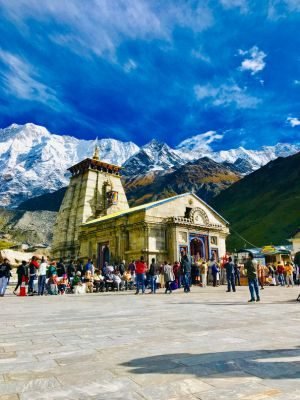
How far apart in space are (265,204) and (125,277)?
103120mm

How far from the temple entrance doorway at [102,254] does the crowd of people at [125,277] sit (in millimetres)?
8934

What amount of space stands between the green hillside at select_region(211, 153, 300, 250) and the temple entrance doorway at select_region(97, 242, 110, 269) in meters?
63.5

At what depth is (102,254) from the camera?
3569cm

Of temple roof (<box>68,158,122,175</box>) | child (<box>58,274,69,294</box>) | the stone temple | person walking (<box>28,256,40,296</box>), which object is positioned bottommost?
child (<box>58,274,69,294</box>)

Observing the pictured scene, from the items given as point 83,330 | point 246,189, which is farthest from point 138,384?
point 246,189

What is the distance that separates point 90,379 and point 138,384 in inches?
21.2

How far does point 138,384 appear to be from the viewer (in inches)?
132

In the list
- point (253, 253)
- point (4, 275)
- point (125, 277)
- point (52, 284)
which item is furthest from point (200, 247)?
point (4, 275)

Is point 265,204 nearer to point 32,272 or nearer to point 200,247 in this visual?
point 200,247

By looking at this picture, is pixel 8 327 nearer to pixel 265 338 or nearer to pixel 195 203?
pixel 265 338

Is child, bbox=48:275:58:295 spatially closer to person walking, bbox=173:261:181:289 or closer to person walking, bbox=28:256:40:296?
person walking, bbox=28:256:40:296

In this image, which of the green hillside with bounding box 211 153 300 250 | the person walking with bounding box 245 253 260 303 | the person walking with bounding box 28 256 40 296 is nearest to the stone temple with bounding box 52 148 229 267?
the person walking with bounding box 28 256 40 296

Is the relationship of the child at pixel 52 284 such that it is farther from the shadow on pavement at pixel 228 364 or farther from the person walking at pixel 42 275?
the shadow on pavement at pixel 228 364

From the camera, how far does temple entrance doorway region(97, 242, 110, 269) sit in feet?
115
